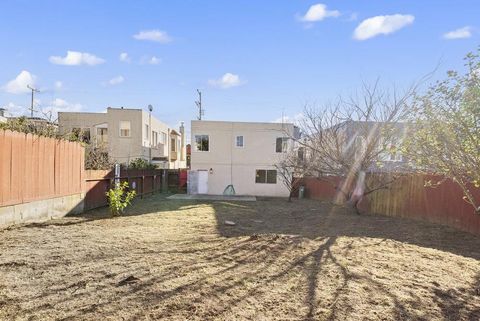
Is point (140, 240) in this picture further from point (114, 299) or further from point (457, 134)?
point (457, 134)

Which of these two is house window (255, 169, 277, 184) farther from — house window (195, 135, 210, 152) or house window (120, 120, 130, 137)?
house window (120, 120, 130, 137)

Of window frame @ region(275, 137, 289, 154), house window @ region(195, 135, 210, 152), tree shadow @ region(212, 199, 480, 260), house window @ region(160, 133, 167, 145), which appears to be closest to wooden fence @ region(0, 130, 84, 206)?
tree shadow @ region(212, 199, 480, 260)

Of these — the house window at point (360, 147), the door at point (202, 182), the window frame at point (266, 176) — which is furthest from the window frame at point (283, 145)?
the house window at point (360, 147)

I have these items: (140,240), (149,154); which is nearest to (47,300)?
(140,240)

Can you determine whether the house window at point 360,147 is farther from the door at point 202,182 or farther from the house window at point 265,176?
the door at point 202,182

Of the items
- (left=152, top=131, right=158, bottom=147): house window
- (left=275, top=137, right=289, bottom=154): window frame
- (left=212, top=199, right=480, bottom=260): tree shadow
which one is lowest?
(left=212, top=199, right=480, bottom=260): tree shadow

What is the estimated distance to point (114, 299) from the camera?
12.3 feet

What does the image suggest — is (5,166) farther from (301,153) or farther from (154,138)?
(154,138)

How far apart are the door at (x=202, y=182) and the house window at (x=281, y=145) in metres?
5.27

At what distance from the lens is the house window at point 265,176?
24188 mm

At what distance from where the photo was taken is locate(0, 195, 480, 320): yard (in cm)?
358

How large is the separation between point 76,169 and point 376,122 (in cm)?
1059

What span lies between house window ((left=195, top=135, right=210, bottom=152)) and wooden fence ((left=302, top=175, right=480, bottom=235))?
12.0 metres

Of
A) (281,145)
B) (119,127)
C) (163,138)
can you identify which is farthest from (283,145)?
(163,138)
